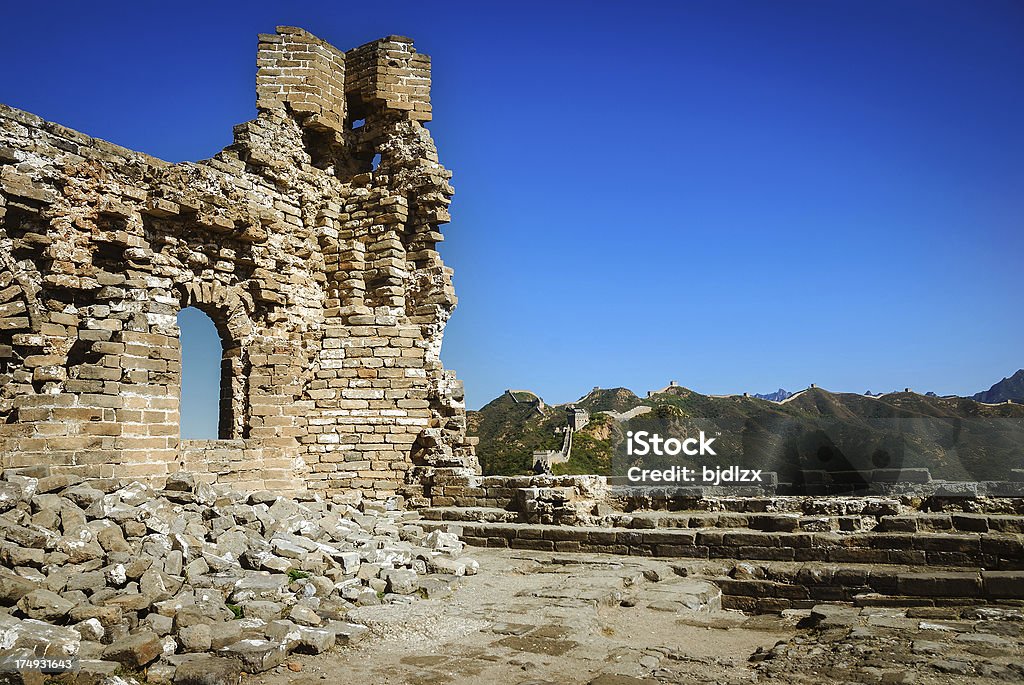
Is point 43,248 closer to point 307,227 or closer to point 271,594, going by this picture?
point 307,227

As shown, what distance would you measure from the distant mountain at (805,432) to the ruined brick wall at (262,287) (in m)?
5.06

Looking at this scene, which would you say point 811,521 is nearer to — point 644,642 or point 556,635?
point 644,642

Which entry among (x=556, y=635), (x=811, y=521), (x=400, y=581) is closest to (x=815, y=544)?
(x=811, y=521)

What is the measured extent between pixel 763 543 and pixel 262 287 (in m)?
8.29

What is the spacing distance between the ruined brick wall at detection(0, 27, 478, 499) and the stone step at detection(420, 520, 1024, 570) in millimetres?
2316

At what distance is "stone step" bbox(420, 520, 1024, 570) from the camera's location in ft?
26.9

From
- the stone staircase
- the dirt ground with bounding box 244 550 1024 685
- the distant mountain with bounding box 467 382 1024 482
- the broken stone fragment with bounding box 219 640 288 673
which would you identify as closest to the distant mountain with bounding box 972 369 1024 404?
the distant mountain with bounding box 467 382 1024 482

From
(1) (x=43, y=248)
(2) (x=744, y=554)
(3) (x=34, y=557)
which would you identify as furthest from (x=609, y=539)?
(1) (x=43, y=248)

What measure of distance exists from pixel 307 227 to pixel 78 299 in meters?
4.32

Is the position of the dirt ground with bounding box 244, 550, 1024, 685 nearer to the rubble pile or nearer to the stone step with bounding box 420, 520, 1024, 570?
the rubble pile

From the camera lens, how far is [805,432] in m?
21.0

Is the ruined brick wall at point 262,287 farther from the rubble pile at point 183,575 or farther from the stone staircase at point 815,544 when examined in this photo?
the stone staircase at point 815,544

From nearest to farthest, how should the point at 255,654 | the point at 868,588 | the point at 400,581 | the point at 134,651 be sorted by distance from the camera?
1. the point at 134,651
2. the point at 255,654
3. the point at 400,581
4. the point at 868,588

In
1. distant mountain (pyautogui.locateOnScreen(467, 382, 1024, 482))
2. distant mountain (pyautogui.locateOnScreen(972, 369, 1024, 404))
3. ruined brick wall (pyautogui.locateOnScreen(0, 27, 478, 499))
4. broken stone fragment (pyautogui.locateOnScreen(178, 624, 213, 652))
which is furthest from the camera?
distant mountain (pyautogui.locateOnScreen(972, 369, 1024, 404))
